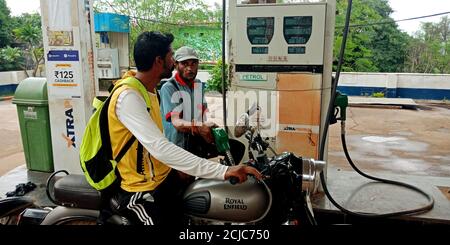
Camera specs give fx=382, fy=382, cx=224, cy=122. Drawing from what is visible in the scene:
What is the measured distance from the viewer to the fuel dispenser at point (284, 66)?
2904mm

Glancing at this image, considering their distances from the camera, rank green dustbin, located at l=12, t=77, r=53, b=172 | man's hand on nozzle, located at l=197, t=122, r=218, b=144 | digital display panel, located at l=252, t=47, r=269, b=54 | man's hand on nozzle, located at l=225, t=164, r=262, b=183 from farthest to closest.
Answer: green dustbin, located at l=12, t=77, r=53, b=172 → digital display panel, located at l=252, t=47, r=269, b=54 → man's hand on nozzle, located at l=197, t=122, r=218, b=144 → man's hand on nozzle, located at l=225, t=164, r=262, b=183

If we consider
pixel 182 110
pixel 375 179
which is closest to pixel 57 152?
pixel 182 110

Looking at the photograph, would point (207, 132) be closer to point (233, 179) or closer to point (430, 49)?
point (233, 179)

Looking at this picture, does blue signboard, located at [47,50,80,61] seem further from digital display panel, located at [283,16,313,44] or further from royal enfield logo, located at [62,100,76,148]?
digital display panel, located at [283,16,313,44]

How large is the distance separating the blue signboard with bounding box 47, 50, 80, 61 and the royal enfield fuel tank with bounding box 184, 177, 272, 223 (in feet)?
7.74

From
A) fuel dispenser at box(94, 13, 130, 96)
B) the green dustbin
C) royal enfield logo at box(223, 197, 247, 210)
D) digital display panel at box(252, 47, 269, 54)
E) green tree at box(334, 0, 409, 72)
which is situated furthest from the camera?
green tree at box(334, 0, 409, 72)

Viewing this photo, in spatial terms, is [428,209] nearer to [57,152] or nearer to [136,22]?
[57,152]

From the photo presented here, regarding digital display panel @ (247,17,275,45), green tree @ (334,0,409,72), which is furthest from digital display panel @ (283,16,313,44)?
green tree @ (334,0,409,72)

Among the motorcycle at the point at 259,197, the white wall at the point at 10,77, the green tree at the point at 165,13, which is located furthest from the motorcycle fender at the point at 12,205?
the white wall at the point at 10,77

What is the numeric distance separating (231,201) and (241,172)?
0.59 feet

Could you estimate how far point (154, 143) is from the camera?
1.64 m

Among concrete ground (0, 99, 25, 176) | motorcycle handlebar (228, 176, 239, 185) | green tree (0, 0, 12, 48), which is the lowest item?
concrete ground (0, 99, 25, 176)

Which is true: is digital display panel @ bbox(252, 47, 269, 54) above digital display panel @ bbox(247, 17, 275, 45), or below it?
below

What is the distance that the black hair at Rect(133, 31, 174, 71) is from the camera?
178 cm
